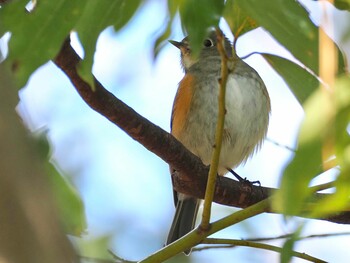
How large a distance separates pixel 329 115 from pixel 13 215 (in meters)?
A: 0.64

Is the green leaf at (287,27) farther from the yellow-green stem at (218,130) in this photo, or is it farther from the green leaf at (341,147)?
the green leaf at (341,147)

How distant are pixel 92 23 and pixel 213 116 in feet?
9.74

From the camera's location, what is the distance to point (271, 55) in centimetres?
241

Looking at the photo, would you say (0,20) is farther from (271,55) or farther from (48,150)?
(271,55)

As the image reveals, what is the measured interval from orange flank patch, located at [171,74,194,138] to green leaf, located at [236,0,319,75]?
3.04 meters

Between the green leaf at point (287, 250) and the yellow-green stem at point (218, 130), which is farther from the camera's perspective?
the yellow-green stem at point (218, 130)

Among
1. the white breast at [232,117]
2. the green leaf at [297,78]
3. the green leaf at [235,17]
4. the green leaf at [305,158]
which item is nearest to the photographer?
the green leaf at [305,158]

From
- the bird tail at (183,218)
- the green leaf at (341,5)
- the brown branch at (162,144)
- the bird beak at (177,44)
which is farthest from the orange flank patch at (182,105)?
the green leaf at (341,5)

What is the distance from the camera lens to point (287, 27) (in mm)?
1803

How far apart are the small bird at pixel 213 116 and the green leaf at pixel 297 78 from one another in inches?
98.4

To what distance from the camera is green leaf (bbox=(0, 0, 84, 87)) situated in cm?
187

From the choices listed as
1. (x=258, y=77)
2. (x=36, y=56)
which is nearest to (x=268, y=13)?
(x=36, y=56)

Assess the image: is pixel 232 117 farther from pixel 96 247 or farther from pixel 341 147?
pixel 341 147

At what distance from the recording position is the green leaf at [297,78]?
210 centimetres
